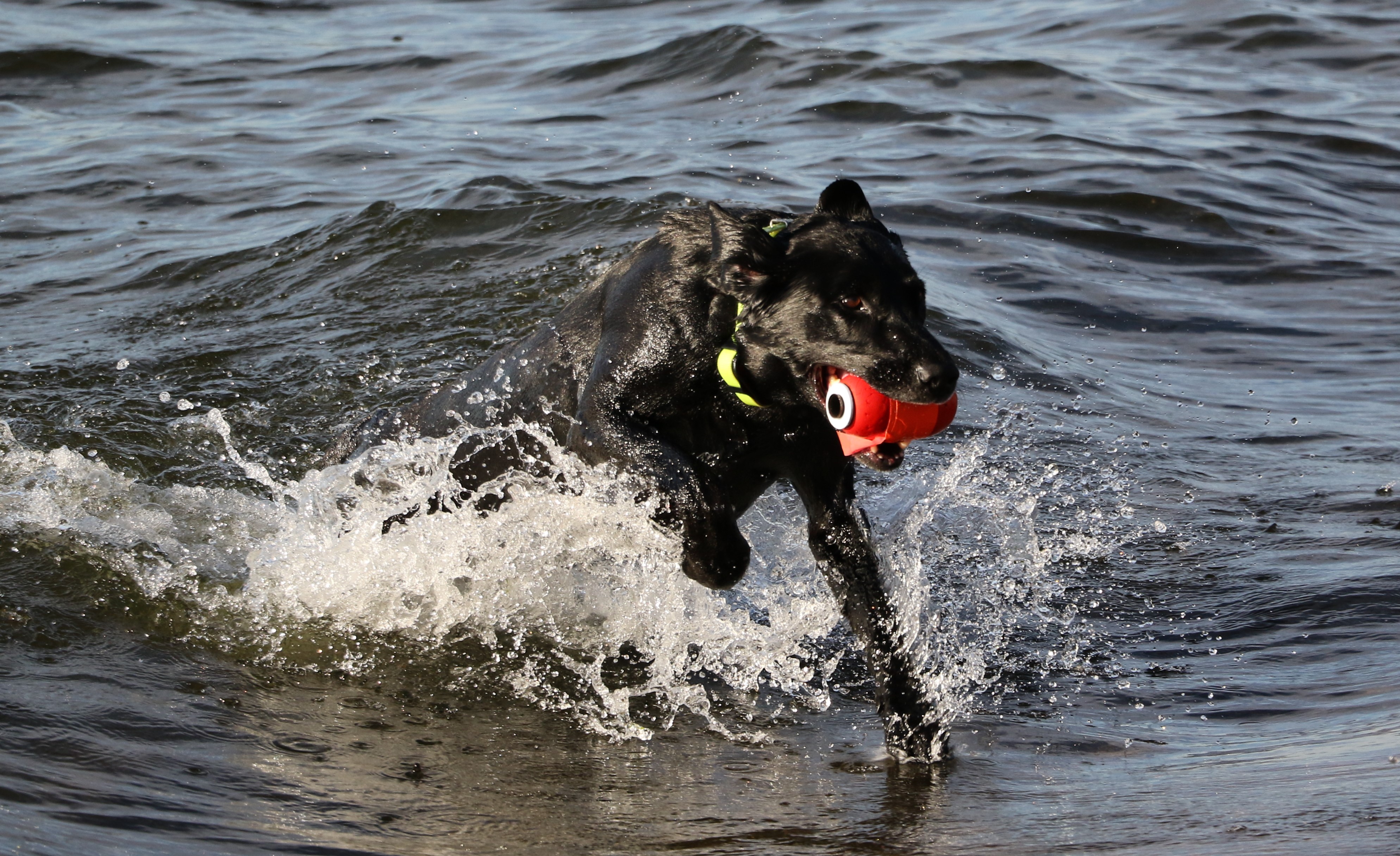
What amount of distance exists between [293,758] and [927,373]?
2045 mm

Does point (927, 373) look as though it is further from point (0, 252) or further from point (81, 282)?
point (0, 252)

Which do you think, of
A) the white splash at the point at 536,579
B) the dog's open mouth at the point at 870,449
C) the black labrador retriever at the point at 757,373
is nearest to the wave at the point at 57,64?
the white splash at the point at 536,579

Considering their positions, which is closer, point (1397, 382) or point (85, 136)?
point (1397, 382)

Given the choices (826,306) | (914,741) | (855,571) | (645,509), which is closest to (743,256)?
(826,306)

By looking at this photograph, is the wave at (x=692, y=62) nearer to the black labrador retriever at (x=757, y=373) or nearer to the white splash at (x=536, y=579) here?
the white splash at (x=536, y=579)

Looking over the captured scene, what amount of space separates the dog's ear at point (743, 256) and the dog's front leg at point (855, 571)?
0.79 meters

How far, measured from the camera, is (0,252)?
9.88m

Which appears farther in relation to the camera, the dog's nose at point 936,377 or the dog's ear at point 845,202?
the dog's ear at point 845,202

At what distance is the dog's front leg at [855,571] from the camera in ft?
15.0

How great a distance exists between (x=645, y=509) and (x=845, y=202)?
1.13 metres

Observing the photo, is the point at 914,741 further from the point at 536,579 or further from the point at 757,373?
the point at 536,579

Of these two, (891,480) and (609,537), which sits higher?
(609,537)

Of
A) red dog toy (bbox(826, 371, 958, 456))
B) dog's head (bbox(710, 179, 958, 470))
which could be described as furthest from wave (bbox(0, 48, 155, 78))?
red dog toy (bbox(826, 371, 958, 456))

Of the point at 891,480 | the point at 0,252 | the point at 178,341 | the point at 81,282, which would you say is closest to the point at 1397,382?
the point at 891,480
